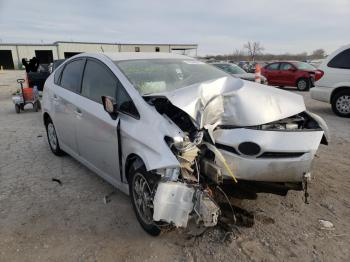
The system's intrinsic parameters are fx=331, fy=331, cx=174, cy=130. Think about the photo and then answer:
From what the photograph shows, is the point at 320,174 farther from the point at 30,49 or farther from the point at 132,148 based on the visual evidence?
the point at 30,49

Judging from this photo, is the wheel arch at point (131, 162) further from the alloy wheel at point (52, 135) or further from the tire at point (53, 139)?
the alloy wheel at point (52, 135)

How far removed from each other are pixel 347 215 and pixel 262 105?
148 cm

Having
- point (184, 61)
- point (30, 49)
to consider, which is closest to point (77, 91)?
point (184, 61)

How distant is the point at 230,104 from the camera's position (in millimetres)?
3365

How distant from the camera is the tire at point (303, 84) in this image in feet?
52.9

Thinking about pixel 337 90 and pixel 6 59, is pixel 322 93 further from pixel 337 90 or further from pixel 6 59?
pixel 6 59

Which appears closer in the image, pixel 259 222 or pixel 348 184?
pixel 259 222

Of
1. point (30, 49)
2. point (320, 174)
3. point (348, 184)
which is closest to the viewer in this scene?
point (348, 184)

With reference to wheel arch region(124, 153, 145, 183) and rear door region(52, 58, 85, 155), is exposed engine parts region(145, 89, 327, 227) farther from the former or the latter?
rear door region(52, 58, 85, 155)

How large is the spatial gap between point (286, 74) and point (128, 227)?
1523cm

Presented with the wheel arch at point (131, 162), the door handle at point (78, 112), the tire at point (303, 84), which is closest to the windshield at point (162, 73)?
the wheel arch at point (131, 162)

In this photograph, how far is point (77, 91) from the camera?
4480 mm

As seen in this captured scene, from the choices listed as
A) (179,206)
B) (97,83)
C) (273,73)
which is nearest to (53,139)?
(97,83)

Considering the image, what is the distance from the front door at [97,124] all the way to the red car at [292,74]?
A: 551 inches
